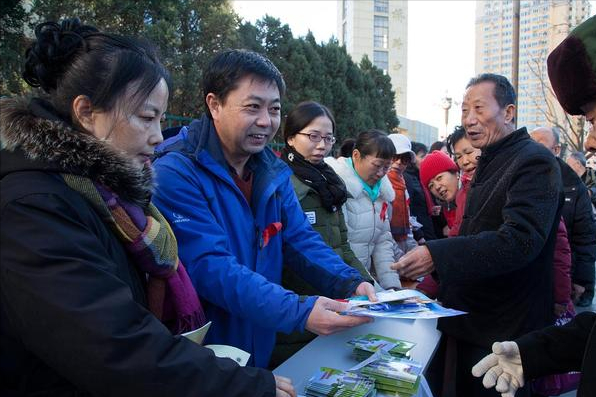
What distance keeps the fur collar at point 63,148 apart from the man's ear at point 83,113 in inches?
2.9

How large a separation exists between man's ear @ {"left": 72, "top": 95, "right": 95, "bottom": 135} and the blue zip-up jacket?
49 cm

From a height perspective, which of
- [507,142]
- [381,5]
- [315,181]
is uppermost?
[381,5]

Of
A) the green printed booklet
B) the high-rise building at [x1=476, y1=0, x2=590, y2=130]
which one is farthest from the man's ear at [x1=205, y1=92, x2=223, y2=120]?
the high-rise building at [x1=476, y1=0, x2=590, y2=130]

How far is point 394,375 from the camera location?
1.64m

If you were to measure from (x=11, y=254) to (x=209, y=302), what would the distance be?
932 millimetres

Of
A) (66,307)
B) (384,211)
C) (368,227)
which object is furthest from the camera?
(384,211)

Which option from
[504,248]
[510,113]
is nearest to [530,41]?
[510,113]

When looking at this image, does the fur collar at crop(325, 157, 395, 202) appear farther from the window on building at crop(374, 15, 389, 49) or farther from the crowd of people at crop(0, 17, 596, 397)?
the window on building at crop(374, 15, 389, 49)

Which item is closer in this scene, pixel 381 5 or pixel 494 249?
pixel 494 249

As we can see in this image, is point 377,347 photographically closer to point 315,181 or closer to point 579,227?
point 315,181

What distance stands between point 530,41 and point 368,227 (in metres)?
13.8

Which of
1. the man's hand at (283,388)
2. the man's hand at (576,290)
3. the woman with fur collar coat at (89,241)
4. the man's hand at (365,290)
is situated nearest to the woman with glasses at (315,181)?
the man's hand at (365,290)

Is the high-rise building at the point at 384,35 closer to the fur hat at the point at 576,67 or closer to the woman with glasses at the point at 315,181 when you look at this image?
the woman with glasses at the point at 315,181

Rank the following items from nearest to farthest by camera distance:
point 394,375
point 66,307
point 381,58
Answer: point 66,307 → point 394,375 → point 381,58
